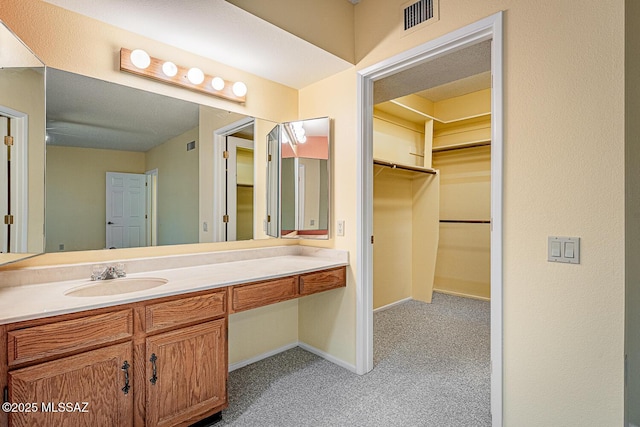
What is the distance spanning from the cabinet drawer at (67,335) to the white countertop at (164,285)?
5cm

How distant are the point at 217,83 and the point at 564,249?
2260mm

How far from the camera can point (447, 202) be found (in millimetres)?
4512

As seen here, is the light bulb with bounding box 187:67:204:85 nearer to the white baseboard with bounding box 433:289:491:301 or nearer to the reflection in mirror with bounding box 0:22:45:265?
the reflection in mirror with bounding box 0:22:45:265

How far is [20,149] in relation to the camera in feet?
5.05

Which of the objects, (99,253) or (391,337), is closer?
(99,253)

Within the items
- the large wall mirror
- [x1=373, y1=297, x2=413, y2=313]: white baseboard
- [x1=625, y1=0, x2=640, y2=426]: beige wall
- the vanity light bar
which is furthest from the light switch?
[x1=373, y1=297, x2=413, y2=313]: white baseboard

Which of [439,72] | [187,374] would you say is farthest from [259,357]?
[439,72]

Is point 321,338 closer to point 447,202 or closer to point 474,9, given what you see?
point 474,9

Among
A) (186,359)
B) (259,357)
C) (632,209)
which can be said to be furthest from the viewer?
(259,357)

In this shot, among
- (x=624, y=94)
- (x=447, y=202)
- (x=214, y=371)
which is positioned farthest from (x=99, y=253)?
(x=447, y=202)

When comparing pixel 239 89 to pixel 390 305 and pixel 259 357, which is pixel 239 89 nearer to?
pixel 259 357

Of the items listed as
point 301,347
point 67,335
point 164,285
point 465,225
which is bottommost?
point 301,347

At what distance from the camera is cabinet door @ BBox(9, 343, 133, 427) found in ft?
3.96

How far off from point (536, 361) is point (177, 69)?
2580 millimetres
